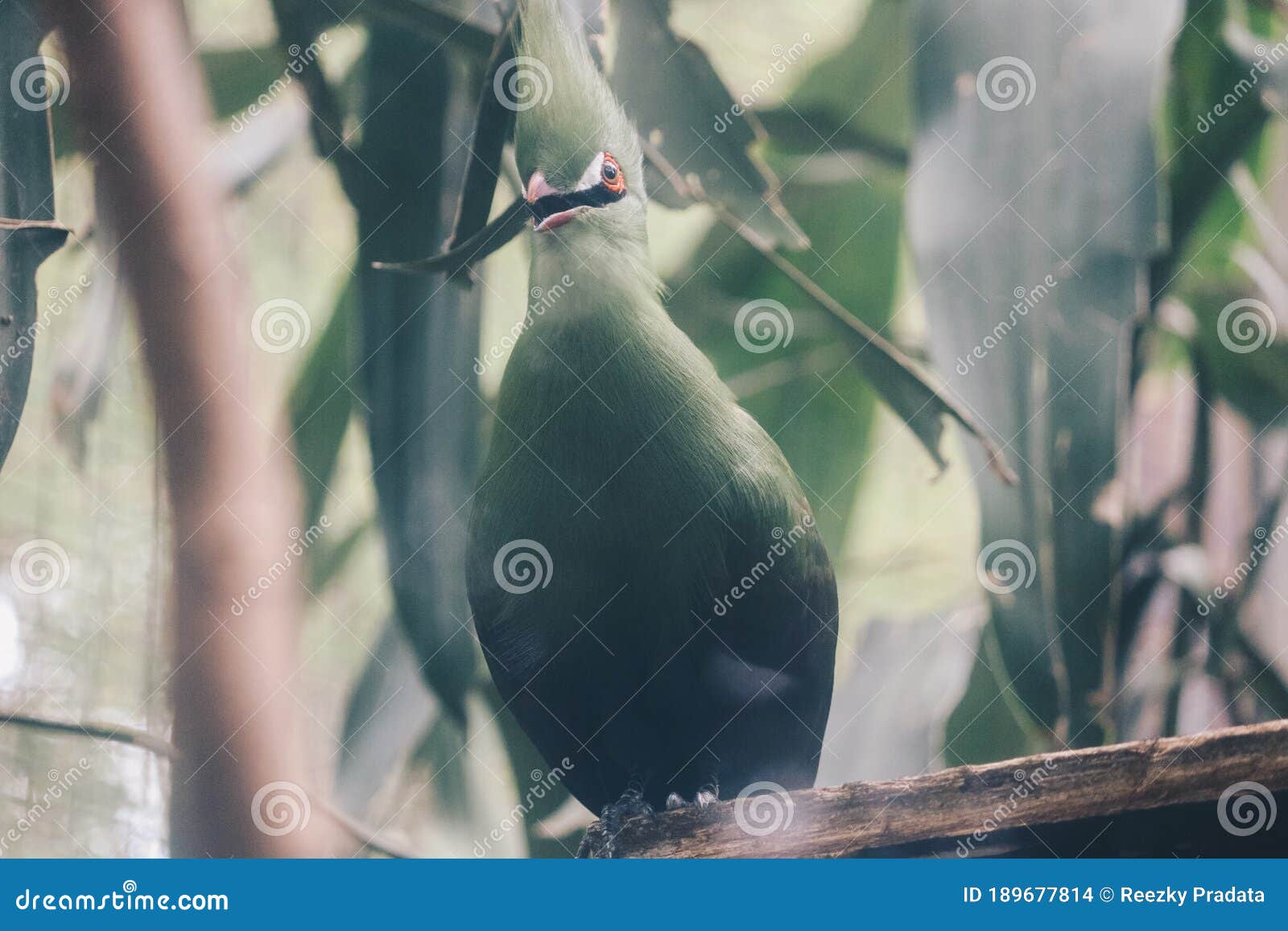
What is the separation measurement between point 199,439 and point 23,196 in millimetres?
713

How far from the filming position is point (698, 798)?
221 cm

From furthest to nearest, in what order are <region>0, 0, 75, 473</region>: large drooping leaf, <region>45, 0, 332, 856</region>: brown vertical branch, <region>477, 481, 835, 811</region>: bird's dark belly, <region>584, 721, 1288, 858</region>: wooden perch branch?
<region>0, 0, 75, 473</region>: large drooping leaf → <region>45, 0, 332, 856</region>: brown vertical branch → <region>477, 481, 835, 811</region>: bird's dark belly → <region>584, 721, 1288, 858</region>: wooden perch branch

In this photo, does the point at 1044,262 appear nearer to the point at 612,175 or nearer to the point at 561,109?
the point at 612,175

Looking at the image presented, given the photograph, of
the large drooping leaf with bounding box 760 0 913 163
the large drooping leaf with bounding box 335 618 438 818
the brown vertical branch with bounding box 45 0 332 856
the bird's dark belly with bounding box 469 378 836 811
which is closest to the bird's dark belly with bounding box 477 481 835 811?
the bird's dark belly with bounding box 469 378 836 811

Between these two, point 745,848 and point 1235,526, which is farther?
point 1235,526

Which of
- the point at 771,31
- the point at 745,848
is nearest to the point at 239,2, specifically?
the point at 771,31

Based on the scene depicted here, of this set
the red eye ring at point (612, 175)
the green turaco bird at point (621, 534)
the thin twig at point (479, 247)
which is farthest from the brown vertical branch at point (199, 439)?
the red eye ring at point (612, 175)

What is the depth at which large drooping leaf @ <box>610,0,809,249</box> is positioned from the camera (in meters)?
2.45

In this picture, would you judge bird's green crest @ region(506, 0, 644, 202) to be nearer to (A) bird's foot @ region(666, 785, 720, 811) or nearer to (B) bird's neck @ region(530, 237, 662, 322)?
(B) bird's neck @ region(530, 237, 662, 322)

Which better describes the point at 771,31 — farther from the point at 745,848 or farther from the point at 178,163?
the point at 745,848

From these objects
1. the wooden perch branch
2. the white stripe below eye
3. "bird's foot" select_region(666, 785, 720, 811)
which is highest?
the white stripe below eye

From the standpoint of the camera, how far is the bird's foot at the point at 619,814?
2.17 meters

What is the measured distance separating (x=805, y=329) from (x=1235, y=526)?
1094mm
